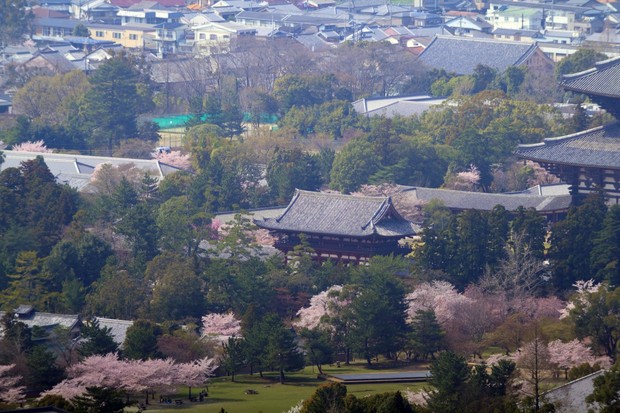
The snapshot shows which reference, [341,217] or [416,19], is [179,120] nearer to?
[341,217]

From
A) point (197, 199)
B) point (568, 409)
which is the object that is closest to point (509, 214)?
point (197, 199)

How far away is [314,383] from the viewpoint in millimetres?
41312

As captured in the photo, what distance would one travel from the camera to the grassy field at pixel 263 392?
38.6 m

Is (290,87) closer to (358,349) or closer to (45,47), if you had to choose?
(45,47)

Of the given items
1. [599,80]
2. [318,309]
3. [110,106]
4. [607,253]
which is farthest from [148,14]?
[607,253]

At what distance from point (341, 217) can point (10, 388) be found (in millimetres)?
15612

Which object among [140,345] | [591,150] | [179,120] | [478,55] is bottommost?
[179,120]

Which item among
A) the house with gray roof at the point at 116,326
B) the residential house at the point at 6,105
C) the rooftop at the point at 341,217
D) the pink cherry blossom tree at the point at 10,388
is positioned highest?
the rooftop at the point at 341,217

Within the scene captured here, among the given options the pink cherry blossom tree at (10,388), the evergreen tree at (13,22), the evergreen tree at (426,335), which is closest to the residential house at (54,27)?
the evergreen tree at (13,22)

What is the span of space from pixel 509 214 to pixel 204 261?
9.26m

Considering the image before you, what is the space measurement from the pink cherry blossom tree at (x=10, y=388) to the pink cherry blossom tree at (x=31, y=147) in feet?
102

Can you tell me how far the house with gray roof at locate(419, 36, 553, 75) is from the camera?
9069 centimetres

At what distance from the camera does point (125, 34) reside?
10969 cm

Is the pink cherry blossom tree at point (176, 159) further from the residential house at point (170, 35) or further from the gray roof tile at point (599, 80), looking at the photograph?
the residential house at point (170, 35)
